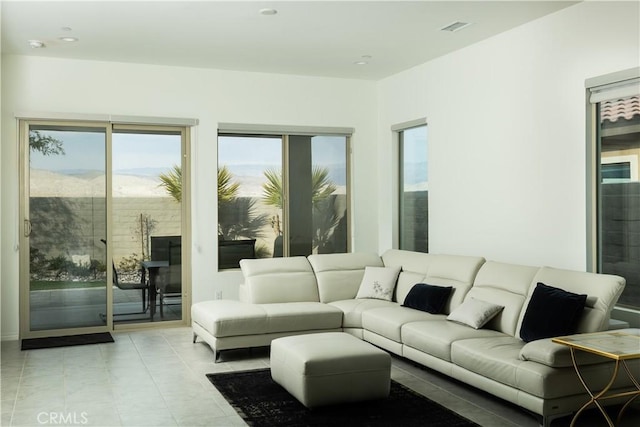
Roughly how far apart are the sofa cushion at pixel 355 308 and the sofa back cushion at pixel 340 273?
0.98ft

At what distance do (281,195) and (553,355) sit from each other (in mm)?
4567

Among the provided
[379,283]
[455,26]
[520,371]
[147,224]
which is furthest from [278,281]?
[520,371]

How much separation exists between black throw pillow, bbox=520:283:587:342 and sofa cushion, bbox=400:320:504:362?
40 cm

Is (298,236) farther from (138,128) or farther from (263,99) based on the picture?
(138,128)

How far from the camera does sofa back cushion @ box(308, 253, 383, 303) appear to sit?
6.65 meters

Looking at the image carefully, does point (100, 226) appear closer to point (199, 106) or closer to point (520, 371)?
point (199, 106)

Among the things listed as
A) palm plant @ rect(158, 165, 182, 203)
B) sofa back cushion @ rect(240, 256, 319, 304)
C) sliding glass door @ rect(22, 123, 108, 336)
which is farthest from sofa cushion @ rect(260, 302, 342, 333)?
sliding glass door @ rect(22, 123, 108, 336)

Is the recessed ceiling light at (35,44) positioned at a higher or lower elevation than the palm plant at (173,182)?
higher

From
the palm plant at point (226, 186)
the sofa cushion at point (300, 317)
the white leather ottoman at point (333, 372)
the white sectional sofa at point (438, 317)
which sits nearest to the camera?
the white sectional sofa at point (438, 317)

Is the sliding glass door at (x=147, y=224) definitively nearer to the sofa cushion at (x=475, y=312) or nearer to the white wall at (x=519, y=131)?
the white wall at (x=519, y=131)

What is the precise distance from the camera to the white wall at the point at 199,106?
6.56m

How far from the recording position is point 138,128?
715 centimetres

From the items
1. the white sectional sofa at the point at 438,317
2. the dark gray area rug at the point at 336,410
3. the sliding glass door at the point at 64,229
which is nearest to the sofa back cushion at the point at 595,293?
the white sectional sofa at the point at 438,317

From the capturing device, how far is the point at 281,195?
788cm
